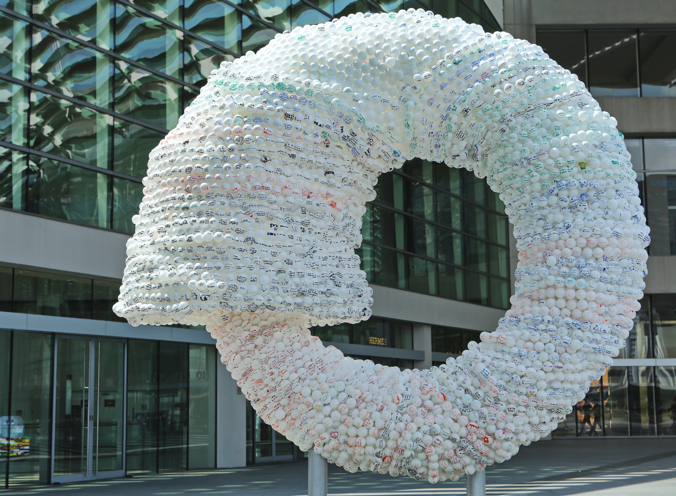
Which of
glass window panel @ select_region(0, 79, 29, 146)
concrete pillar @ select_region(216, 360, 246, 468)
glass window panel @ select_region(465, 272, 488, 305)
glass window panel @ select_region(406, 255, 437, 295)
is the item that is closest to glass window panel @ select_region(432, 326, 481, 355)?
glass window panel @ select_region(465, 272, 488, 305)

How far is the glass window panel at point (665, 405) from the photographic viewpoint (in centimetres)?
1927

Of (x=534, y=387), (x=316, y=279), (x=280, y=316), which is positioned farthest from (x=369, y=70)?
(x=534, y=387)

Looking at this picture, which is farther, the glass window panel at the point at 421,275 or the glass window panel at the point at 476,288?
the glass window panel at the point at 476,288

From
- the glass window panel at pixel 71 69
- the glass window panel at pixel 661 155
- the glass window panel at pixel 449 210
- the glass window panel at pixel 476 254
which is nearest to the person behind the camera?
the glass window panel at pixel 71 69

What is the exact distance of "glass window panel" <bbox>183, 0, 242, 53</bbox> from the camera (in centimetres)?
1221

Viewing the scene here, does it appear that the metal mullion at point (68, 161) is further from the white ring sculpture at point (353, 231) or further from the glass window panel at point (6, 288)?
the white ring sculpture at point (353, 231)

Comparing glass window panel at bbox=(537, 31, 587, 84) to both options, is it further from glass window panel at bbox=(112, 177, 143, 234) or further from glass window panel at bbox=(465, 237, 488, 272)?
glass window panel at bbox=(112, 177, 143, 234)

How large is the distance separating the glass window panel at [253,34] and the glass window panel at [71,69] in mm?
2863

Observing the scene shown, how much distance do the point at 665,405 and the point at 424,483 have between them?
11690mm

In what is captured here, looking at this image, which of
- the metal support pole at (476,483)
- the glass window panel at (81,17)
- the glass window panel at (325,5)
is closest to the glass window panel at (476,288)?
the glass window panel at (325,5)

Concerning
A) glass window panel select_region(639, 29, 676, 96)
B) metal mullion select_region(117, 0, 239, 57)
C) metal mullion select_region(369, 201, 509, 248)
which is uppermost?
glass window panel select_region(639, 29, 676, 96)

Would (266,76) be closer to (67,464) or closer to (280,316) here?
(280,316)

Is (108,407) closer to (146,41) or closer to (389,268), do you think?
(146,41)

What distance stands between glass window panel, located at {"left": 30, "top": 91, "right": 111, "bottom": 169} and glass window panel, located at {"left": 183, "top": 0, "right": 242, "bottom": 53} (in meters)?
2.52
